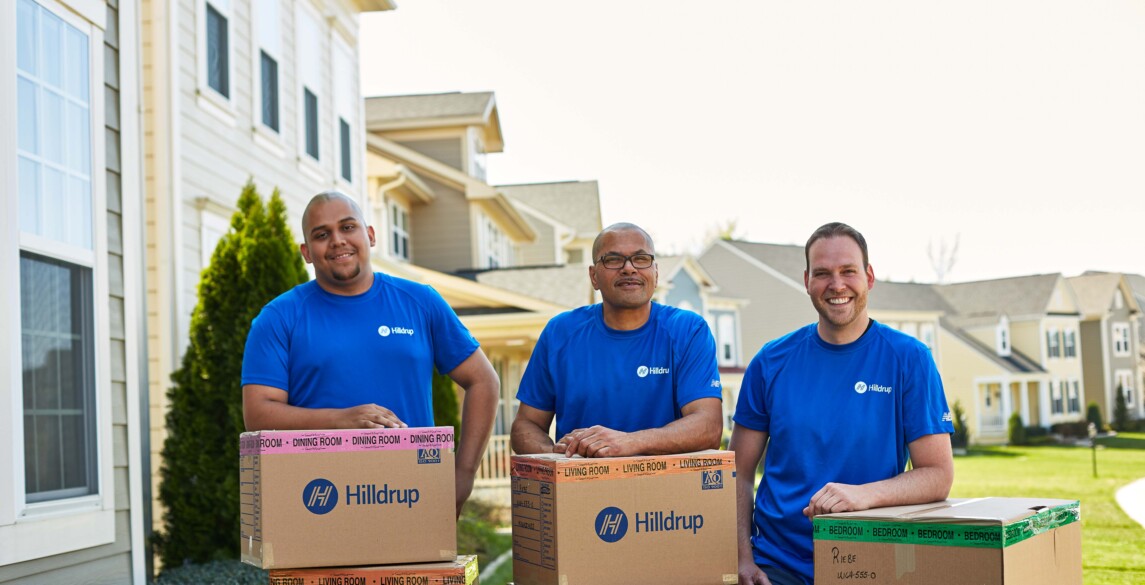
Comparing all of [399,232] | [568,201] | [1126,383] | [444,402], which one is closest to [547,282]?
[399,232]

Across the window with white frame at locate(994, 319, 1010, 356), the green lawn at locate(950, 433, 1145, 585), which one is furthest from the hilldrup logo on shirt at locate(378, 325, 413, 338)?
the window with white frame at locate(994, 319, 1010, 356)

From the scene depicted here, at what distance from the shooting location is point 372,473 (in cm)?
318

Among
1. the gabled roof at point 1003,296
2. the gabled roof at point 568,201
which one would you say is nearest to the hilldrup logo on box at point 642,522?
the gabled roof at point 568,201

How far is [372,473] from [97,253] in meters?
3.26

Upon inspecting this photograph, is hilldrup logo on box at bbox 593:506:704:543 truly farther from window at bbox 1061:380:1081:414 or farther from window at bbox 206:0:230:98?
window at bbox 1061:380:1081:414

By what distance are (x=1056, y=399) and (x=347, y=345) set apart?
4660cm

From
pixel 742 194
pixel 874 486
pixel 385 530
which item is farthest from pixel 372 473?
pixel 742 194

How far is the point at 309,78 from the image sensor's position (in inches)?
436

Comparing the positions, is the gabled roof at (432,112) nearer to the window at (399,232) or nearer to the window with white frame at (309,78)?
the window at (399,232)

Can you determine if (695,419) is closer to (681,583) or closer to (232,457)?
(681,583)

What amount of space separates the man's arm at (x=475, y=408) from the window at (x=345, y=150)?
8803 mm

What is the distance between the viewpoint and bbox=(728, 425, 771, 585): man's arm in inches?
140

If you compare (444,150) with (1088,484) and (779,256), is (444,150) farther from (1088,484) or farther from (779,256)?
(779,256)

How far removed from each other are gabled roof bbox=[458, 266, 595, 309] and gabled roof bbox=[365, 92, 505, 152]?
3504 millimetres
